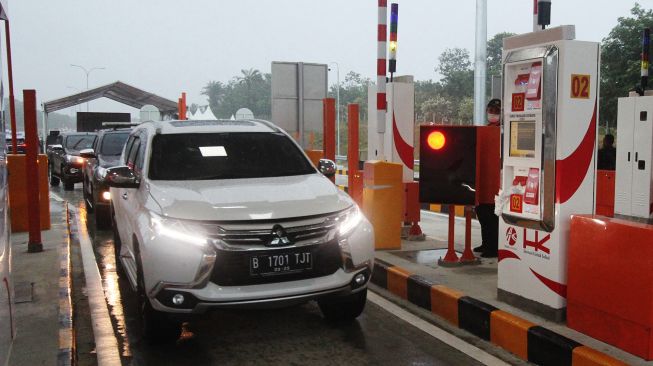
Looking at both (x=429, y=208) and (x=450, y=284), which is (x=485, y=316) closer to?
(x=450, y=284)

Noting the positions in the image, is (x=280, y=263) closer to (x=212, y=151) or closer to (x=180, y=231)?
(x=180, y=231)

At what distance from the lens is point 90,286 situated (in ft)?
21.6

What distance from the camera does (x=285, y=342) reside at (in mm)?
4699

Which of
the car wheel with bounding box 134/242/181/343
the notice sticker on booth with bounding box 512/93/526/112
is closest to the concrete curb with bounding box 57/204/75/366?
the car wheel with bounding box 134/242/181/343

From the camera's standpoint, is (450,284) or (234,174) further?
(450,284)

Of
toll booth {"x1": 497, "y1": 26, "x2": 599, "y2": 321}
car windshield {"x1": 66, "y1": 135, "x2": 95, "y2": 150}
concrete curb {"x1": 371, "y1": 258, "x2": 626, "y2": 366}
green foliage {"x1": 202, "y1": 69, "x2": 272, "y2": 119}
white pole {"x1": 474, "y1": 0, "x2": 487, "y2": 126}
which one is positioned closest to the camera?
concrete curb {"x1": 371, "y1": 258, "x2": 626, "y2": 366}

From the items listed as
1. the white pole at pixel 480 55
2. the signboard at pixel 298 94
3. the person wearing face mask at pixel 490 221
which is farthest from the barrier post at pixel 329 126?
the white pole at pixel 480 55

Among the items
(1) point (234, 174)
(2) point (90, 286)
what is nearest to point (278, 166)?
(1) point (234, 174)

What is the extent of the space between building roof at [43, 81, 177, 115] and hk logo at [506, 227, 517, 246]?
25.1 meters

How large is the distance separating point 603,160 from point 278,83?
5.23 metres

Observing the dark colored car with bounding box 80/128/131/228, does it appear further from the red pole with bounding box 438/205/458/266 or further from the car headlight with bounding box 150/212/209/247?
the car headlight with bounding box 150/212/209/247

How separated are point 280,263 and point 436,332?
144cm

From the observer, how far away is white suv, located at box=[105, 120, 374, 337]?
4.16 m

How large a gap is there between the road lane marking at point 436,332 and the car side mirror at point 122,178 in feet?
7.65
